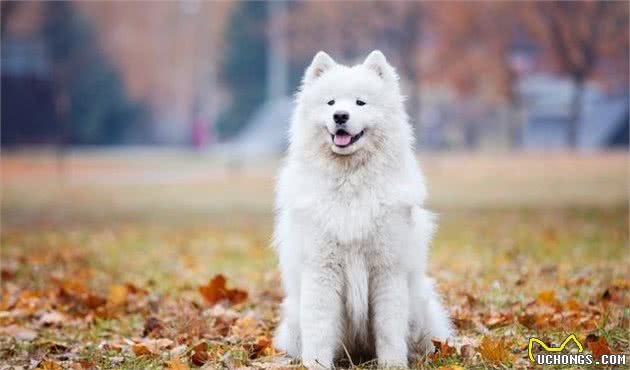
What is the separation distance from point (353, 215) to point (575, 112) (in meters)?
12.3

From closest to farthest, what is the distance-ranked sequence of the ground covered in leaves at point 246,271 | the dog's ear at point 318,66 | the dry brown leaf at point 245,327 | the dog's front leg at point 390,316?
1. the dog's front leg at point 390,316
2. the dog's ear at point 318,66
3. the ground covered in leaves at point 246,271
4. the dry brown leaf at point 245,327

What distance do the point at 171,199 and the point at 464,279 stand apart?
13912 millimetres

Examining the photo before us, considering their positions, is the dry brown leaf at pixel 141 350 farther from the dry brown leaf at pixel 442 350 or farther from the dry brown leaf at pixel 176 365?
the dry brown leaf at pixel 442 350

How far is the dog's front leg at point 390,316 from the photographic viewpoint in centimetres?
434

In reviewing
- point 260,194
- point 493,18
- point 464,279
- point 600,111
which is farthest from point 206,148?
point 464,279

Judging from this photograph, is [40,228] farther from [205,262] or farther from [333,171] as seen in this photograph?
[333,171]

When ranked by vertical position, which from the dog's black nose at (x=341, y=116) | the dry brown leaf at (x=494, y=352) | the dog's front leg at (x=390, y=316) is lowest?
the dry brown leaf at (x=494, y=352)

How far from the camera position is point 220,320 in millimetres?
5539

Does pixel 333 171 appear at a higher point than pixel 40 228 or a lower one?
higher

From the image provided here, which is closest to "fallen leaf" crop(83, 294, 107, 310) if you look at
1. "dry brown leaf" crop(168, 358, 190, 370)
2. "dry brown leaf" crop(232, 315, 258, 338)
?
"dry brown leaf" crop(232, 315, 258, 338)

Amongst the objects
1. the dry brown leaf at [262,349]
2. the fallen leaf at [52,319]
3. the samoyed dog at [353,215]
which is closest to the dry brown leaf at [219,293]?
the fallen leaf at [52,319]

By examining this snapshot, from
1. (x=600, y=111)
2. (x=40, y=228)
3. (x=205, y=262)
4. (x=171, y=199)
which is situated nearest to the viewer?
(x=205, y=262)

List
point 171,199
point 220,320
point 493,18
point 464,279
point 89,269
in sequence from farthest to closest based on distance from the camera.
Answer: point 171,199
point 493,18
point 89,269
point 464,279
point 220,320

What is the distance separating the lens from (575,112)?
51.1 feet
